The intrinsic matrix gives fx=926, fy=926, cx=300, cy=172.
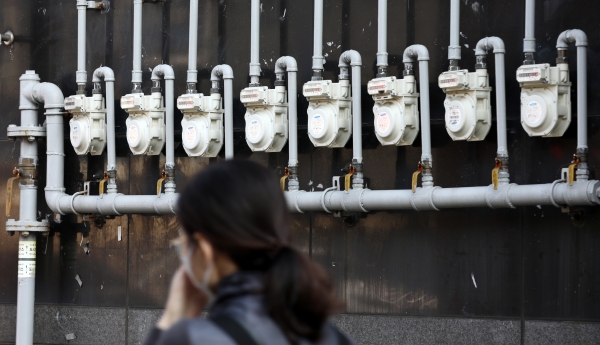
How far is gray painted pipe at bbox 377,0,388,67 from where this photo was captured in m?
5.98

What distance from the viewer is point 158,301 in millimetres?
7141

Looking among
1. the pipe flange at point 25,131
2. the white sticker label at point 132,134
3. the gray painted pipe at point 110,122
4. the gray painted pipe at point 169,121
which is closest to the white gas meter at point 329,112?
the gray painted pipe at point 169,121

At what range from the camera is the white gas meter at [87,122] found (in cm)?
710

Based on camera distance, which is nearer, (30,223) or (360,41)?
(360,41)

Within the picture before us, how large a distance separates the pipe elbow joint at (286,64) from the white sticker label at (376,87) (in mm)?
638

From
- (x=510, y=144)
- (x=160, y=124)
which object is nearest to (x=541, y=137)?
(x=510, y=144)

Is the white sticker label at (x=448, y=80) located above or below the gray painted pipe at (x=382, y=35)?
below

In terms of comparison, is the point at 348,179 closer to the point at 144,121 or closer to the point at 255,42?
the point at 255,42

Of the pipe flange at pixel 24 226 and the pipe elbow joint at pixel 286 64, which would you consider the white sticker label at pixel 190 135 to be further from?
the pipe flange at pixel 24 226

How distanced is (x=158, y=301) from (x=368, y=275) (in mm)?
1787

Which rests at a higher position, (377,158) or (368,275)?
(377,158)

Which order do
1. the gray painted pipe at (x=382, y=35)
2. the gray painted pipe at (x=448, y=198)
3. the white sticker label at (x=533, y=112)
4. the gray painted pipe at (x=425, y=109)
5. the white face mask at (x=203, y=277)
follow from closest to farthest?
the white face mask at (x=203, y=277) → the gray painted pipe at (x=448, y=198) → the white sticker label at (x=533, y=112) → the gray painted pipe at (x=425, y=109) → the gray painted pipe at (x=382, y=35)

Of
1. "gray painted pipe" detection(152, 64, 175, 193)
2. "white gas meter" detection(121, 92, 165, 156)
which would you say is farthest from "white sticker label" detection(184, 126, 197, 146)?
"white gas meter" detection(121, 92, 165, 156)

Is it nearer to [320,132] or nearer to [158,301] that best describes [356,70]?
[320,132]
